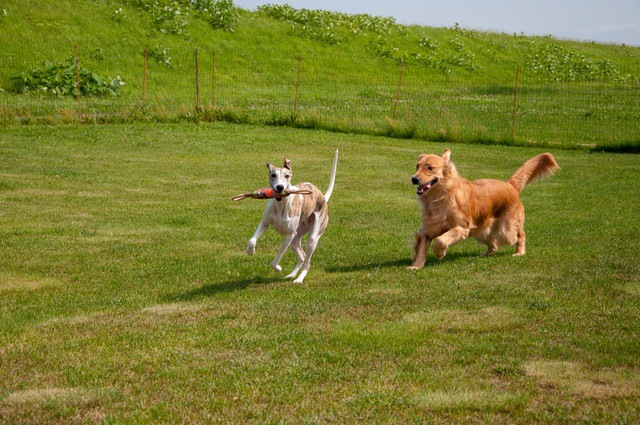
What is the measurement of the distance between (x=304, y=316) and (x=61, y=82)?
24.2 m

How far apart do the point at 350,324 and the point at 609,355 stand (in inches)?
83.0

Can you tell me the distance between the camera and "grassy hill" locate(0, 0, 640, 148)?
26.9 meters

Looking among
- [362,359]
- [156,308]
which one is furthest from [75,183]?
[362,359]

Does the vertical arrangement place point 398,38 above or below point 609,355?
above

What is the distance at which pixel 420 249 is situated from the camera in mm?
9570

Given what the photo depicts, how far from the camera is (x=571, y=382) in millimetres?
5254

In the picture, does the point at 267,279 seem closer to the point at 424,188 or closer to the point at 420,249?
the point at 420,249

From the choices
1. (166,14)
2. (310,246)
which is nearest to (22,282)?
(310,246)

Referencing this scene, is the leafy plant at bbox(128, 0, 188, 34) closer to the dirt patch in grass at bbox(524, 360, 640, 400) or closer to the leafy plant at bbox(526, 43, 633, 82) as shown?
the leafy plant at bbox(526, 43, 633, 82)

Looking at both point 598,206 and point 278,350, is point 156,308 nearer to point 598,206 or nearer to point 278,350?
point 278,350

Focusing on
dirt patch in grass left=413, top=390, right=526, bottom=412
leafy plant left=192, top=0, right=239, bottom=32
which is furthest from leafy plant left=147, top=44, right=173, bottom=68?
dirt patch in grass left=413, top=390, right=526, bottom=412

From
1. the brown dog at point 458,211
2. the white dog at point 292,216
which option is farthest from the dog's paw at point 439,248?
the white dog at point 292,216

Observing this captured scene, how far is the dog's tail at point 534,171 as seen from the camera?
10984 millimetres

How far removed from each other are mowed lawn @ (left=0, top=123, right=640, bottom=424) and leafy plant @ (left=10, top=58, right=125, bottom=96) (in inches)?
578
